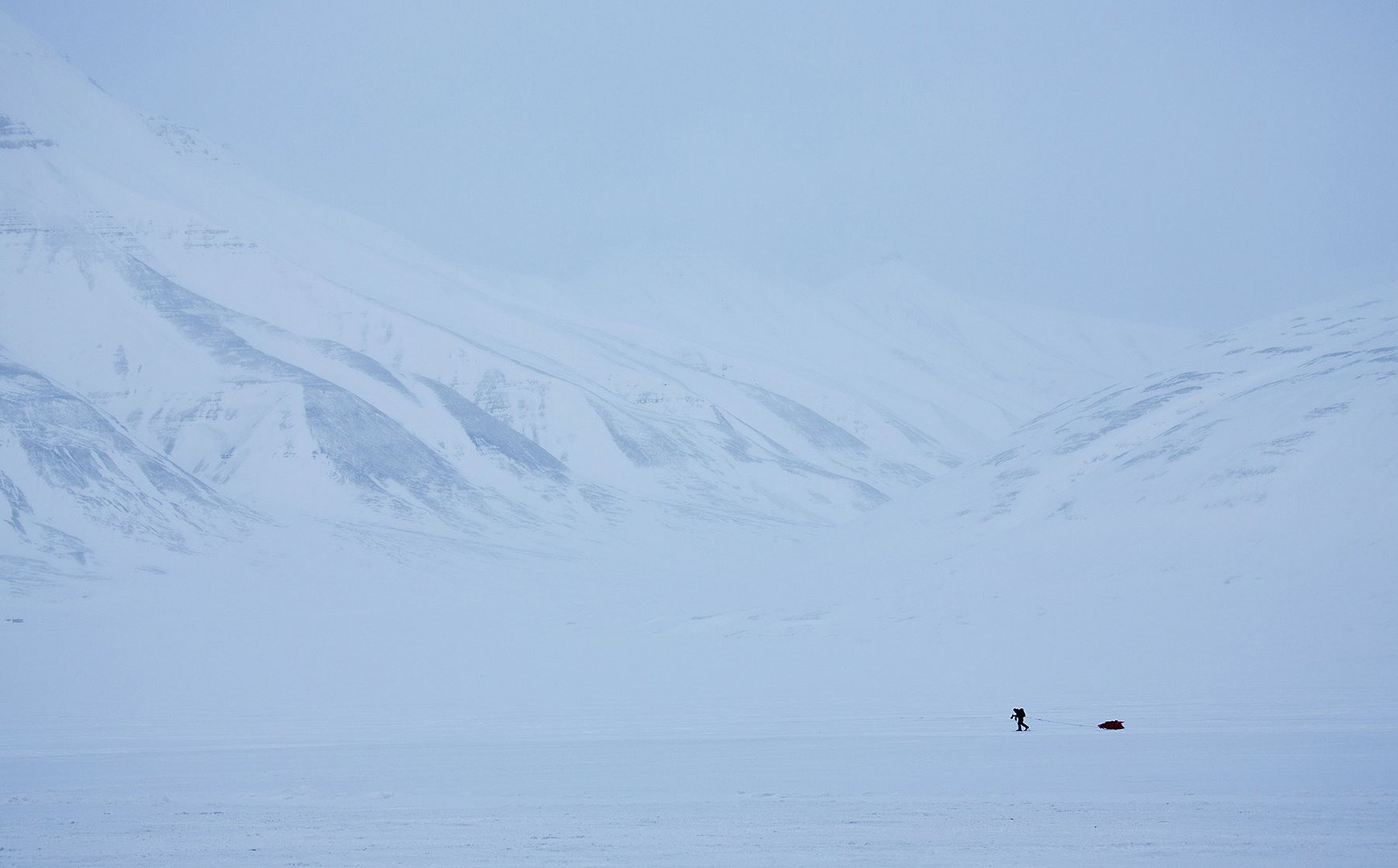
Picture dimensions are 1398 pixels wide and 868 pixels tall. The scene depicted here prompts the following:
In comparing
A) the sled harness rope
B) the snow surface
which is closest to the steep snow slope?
the snow surface

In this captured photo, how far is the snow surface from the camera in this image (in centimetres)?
1794

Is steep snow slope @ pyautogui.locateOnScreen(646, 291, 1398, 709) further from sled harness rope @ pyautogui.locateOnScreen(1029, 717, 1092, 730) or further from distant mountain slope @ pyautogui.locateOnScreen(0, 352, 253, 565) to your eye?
distant mountain slope @ pyautogui.locateOnScreen(0, 352, 253, 565)

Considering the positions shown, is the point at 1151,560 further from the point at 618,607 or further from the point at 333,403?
the point at 333,403

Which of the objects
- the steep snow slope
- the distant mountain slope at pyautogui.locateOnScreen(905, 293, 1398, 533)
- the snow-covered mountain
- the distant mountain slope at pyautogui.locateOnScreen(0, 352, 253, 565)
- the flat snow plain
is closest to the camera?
the flat snow plain

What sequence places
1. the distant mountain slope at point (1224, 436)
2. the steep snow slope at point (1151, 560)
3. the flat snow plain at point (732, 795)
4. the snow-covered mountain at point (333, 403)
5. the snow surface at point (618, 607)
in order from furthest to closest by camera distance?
1. the snow-covered mountain at point (333, 403)
2. the distant mountain slope at point (1224, 436)
3. the steep snow slope at point (1151, 560)
4. the snow surface at point (618, 607)
5. the flat snow plain at point (732, 795)

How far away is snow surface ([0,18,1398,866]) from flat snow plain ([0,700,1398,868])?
0.12 meters

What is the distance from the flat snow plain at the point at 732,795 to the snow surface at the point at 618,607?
0.38ft

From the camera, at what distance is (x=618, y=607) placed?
220 ft

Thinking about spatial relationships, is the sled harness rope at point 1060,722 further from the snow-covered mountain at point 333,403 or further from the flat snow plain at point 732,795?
the snow-covered mountain at point 333,403

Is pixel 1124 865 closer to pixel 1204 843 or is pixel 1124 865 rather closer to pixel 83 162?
pixel 1204 843

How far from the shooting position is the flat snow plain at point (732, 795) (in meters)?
15.7

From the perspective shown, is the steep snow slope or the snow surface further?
the steep snow slope

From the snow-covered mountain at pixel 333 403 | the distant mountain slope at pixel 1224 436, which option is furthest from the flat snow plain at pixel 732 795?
the snow-covered mountain at pixel 333 403


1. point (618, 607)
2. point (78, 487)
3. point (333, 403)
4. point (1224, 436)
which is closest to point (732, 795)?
point (1224, 436)
